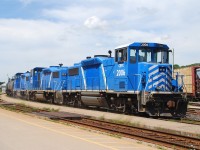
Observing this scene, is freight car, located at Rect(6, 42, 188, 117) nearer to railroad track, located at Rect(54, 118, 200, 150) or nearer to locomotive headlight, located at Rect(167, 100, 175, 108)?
locomotive headlight, located at Rect(167, 100, 175, 108)

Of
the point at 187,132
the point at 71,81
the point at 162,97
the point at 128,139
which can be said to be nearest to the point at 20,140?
the point at 128,139

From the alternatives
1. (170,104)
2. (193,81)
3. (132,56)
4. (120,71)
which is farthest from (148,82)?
(193,81)

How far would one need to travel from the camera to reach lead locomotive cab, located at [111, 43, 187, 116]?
725 inches

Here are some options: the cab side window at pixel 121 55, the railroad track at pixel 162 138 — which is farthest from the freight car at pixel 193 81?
the railroad track at pixel 162 138

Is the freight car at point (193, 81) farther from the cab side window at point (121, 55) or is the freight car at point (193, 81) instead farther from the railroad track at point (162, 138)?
the railroad track at point (162, 138)

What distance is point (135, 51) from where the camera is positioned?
776 inches

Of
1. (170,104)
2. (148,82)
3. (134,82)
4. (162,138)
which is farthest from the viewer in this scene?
(134,82)

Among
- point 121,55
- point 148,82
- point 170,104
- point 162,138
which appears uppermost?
point 121,55

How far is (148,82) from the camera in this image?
18797 mm

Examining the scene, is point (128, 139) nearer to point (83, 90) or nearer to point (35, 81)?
point (83, 90)

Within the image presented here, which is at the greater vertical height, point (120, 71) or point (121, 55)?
point (121, 55)

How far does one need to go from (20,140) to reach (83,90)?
16430 mm

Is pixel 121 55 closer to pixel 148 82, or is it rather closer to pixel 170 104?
pixel 148 82

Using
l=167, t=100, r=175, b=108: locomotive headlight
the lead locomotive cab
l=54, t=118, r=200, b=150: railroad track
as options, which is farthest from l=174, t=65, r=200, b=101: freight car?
l=54, t=118, r=200, b=150: railroad track
